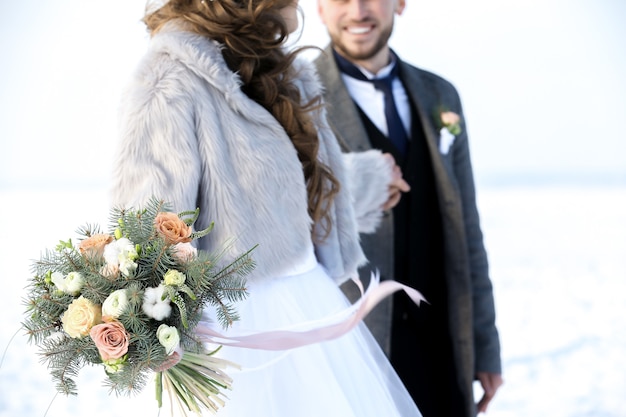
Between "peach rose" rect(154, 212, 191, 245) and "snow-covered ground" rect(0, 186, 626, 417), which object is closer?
"peach rose" rect(154, 212, 191, 245)

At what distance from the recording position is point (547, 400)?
4457 mm

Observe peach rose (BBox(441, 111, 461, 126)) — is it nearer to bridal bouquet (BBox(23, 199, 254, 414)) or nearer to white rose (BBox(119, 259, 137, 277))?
bridal bouquet (BBox(23, 199, 254, 414))

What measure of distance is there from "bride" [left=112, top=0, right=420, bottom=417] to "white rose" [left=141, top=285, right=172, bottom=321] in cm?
25

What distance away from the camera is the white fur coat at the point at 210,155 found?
1.46 m

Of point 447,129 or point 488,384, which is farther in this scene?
point 488,384

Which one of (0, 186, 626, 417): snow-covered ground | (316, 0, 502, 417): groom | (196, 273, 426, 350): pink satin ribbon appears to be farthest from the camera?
(0, 186, 626, 417): snow-covered ground

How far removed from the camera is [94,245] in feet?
3.69

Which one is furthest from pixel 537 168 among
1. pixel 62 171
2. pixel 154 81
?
pixel 154 81

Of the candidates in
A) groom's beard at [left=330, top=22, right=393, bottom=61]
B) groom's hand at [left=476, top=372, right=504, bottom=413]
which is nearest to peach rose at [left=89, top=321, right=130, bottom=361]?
groom's beard at [left=330, top=22, right=393, bottom=61]

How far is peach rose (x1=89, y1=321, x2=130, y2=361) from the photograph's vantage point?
3.48 feet

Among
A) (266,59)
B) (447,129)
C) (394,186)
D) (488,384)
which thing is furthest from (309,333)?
(488,384)

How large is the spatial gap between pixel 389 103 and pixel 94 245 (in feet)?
4.91

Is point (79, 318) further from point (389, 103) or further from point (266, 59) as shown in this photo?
point (389, 103)

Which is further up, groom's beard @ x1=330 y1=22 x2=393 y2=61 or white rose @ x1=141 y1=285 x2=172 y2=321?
white rose @ x1=141 y1=285 x2=172 y2=321
